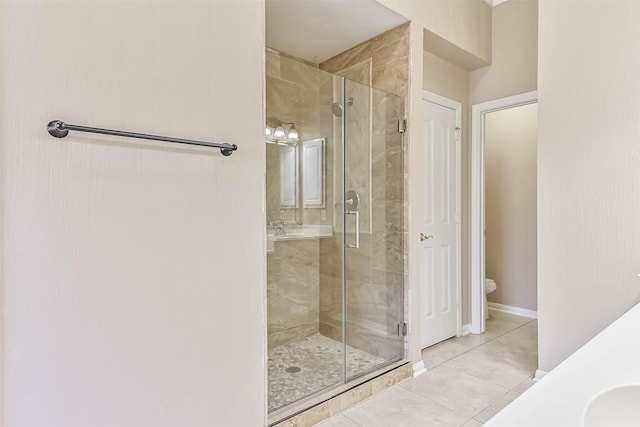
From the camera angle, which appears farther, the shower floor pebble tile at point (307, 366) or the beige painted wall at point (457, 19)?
the beige painted wall at point (457, 19)

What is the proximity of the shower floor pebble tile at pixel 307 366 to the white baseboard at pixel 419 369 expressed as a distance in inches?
8.9

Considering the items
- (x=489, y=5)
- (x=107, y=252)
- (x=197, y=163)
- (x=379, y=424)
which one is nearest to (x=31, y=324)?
(x=107, y=252)

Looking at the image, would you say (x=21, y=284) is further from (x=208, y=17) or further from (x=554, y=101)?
(x=554, y=101)

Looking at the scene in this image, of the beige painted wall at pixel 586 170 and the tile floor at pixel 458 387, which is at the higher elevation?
the beige painted wall at pixel 586 170

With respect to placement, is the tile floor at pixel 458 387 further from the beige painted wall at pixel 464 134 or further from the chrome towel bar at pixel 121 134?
the chrome towel bar at pixel 121 134

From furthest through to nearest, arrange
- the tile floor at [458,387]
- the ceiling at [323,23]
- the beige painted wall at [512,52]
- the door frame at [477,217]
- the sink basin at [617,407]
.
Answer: the door frame at [477,217] → the beige painted wall at [512,52] → the ceiling at [323,23] → the tile floor at [458,387] → the sink basin at [617,407]

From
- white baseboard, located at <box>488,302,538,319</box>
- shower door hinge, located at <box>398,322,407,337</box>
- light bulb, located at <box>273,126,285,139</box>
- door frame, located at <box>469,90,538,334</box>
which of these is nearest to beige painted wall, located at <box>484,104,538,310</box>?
white baseboard, located at <box>488,302,538,319</box>

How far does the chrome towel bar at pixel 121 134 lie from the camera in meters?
1.24

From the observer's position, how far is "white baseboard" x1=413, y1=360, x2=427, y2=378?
2596mm

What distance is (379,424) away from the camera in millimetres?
2020

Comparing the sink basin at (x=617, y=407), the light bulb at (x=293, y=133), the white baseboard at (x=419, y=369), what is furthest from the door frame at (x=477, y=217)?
the sink basin at (x=617, y=407)

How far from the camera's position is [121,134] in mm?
1353

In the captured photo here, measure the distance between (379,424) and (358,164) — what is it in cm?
168

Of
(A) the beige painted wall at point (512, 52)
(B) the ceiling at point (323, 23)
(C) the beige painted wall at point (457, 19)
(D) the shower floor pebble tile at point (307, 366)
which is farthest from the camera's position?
(A) the beige painted wall at point (512, 52)
